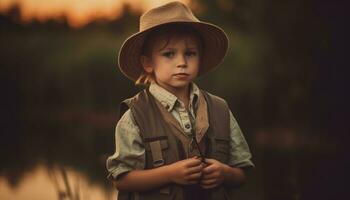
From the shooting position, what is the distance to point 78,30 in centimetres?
517

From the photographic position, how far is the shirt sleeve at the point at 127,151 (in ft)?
7.82

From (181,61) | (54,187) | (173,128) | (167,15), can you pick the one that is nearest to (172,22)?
(167,15)

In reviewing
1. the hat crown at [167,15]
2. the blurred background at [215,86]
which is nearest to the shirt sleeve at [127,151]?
the hat crown at [167,15]

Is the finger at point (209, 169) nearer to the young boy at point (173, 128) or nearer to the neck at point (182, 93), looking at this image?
the young boy at point (173, 128)

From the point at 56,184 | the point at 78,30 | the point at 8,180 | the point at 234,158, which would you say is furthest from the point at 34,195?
the point at 234,158

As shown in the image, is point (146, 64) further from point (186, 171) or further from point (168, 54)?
point (186, 171)

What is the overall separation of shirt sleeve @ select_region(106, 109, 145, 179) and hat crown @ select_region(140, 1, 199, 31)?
1.34 ft

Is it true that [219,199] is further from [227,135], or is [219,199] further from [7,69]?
[7,69]

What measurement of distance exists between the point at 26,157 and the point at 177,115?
329cm

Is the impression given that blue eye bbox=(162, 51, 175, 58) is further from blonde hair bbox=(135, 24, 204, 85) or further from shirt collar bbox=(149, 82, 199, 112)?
shirt collar bbox=(149, 82, 199, 112)

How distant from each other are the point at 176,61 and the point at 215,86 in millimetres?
2695

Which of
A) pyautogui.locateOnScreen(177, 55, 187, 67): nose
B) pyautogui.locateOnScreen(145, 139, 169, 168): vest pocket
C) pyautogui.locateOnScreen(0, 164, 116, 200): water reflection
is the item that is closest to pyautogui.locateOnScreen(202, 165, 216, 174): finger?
pyautogui.locateOnScreen(145, 139, 169, 168): vest pocket

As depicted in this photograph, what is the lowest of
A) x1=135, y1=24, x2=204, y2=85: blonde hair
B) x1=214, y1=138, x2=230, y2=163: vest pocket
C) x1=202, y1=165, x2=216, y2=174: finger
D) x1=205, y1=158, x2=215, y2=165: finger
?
x1=202, y1=165, x2=216, y2=174: finger

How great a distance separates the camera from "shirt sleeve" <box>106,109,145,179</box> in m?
2.38
